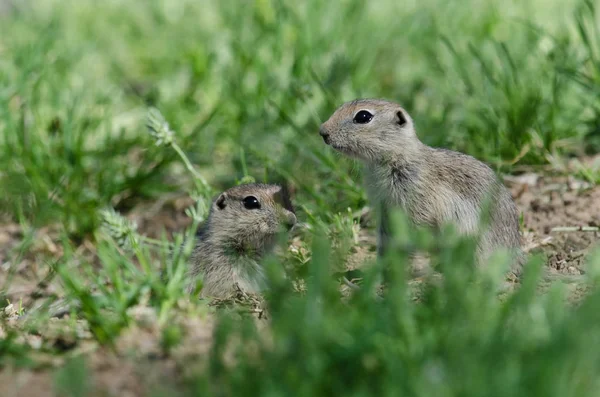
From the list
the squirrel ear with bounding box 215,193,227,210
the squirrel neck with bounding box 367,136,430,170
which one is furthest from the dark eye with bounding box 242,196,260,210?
the squirrel neck with bounding box 367,136,430,170

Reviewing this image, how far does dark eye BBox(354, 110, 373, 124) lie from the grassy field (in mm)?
426

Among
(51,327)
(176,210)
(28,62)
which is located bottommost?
(176,210)

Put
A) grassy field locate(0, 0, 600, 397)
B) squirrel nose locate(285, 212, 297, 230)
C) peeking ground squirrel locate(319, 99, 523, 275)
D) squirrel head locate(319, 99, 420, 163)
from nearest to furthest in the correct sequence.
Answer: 1. grassy field locate(0, 0, 600, 397)
2. peeking ground squirrel locate(319, 99, 523, 275)
3. squirrel nose locate(285, 212, 297, 230)
4. squirrel head locate(319, 99, 420, 163)

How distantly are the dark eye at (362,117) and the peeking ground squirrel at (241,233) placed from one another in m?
0.55

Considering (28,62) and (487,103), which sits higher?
(28,62)

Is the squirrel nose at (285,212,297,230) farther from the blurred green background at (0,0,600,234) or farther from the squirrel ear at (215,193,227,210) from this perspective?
the blurred green background at (0,0,600,234)

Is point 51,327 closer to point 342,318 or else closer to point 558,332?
point 342,318

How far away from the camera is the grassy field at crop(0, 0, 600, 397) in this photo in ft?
9.59

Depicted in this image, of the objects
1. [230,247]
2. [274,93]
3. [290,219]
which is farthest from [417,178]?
[274,93]

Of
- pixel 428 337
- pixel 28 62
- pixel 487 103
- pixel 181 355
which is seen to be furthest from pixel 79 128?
pixel 428 337

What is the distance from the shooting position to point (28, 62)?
681 cm

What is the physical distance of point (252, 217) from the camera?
5047mm

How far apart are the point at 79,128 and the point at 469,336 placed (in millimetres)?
4187

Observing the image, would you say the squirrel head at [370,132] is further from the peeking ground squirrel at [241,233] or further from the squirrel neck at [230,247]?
the squirrel neck at [230,247]
